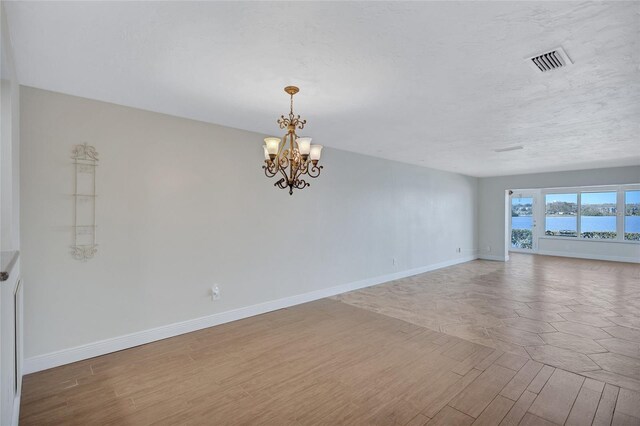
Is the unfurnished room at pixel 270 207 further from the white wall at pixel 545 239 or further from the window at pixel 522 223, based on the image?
the window at pixel 522 223

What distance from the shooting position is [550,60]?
2316 millimetres

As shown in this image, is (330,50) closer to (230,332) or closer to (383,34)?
(383,34)

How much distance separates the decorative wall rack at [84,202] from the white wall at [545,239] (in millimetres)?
9816

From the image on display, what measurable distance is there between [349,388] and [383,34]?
8.72 ft

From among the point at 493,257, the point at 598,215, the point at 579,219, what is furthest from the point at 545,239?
the point at 493,257

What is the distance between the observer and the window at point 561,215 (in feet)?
32.7

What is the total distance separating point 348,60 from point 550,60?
1.51 m

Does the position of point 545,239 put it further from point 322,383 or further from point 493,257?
point 322,383

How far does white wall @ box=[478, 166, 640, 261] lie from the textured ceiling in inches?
186

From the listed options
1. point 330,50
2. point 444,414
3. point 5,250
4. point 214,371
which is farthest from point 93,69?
point 444,414

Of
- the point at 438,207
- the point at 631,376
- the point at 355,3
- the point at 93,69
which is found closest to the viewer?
the point at 355,3

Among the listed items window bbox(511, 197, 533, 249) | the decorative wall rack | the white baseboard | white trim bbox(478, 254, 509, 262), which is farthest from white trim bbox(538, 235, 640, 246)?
the decorative wall rack

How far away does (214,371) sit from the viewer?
2826 millimetres

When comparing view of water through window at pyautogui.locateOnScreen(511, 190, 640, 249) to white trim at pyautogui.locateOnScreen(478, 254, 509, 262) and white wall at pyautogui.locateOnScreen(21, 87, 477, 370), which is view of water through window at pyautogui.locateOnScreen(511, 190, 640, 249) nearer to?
white trim at pyautogui.locateOnScreen(478, 254, 509, 262)
